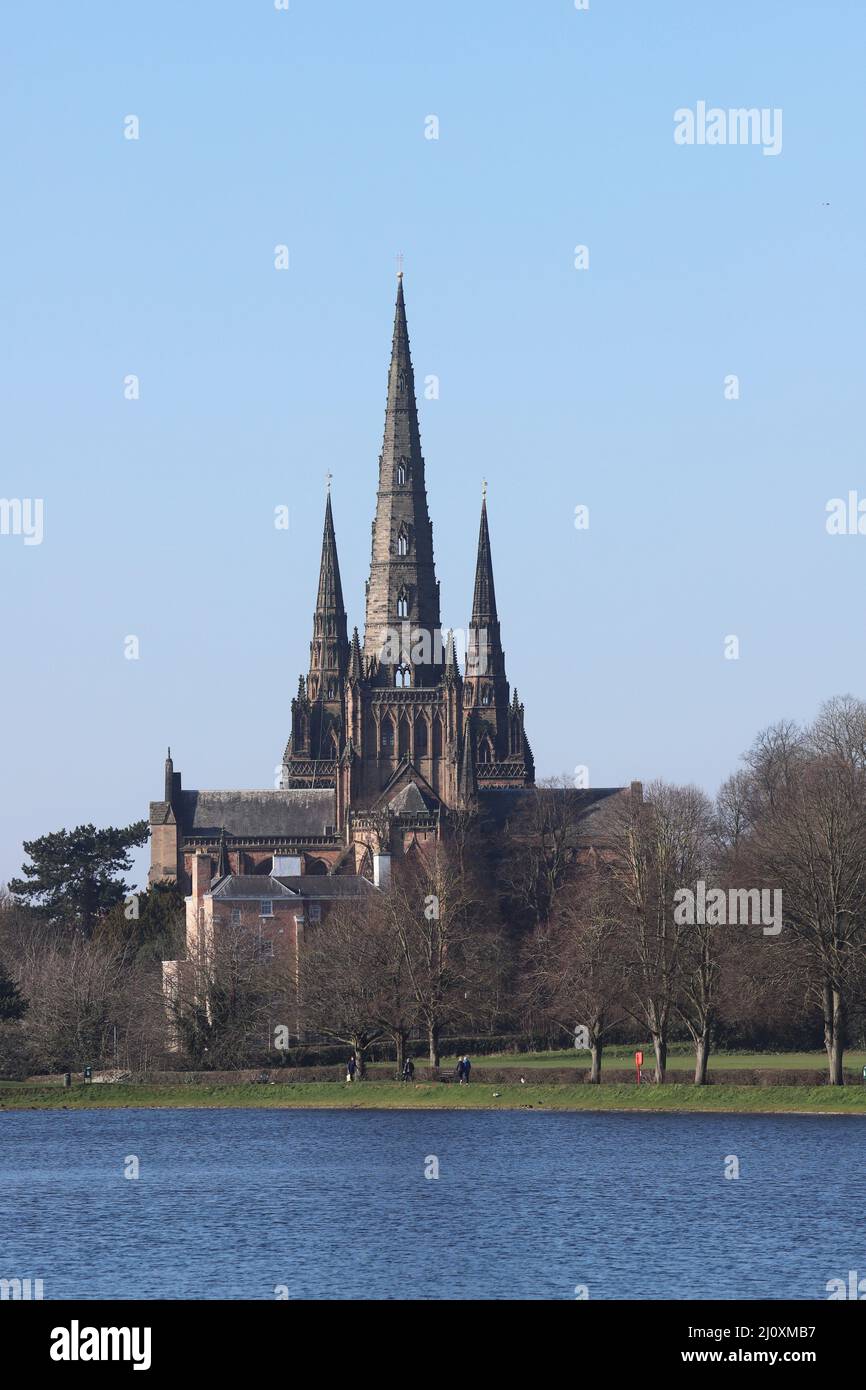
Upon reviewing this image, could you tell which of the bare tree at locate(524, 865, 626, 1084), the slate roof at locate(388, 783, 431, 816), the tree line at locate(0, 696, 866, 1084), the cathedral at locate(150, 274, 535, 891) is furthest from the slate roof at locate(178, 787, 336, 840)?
the bare tree at locate(524, 865, 626, 1084)

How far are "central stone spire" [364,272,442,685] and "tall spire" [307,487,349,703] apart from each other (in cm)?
749

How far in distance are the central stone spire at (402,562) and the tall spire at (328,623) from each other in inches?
295

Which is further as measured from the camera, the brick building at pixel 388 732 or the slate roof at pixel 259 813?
the slate roof at pixel 259 813

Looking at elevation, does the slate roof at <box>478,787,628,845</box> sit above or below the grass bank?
above

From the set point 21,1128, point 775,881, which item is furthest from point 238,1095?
point 775,881

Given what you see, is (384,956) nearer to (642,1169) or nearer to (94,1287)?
(642,1169)

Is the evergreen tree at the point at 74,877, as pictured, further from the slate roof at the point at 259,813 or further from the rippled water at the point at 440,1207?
the rippled water at the point at 440,1207

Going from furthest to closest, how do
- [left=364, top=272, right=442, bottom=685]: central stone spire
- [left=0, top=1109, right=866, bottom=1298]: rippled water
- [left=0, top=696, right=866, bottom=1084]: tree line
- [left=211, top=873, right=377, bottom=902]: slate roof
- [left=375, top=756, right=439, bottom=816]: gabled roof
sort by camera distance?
1. [left=364, top=272, right=442, bottom=685]: central stone spire
2. [left=375, top=756, right=439, bottom=816]: gabled roof
3. [left=211, top=873, right=377, bottom=902]: slate roof
4. [left=0, top=696, right=866, bottom=1084]: tree line
5. [left=0, top=1109, right=866, bottom=1298]: rippled water

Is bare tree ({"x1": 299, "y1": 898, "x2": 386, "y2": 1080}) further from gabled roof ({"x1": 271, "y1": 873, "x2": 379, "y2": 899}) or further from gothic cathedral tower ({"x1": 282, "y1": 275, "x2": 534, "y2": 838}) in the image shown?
gothic cathedral tower ({"x1": 282, "y1": 275, "x2": 534, "y2": 838})

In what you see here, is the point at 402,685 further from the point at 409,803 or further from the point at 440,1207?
the point at 440,1207

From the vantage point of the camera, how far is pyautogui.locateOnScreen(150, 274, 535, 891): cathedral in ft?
500

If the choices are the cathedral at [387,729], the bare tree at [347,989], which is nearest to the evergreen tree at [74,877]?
the cathedral at [387,729]

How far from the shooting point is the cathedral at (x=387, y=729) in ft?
500

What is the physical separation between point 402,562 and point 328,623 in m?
10.8
